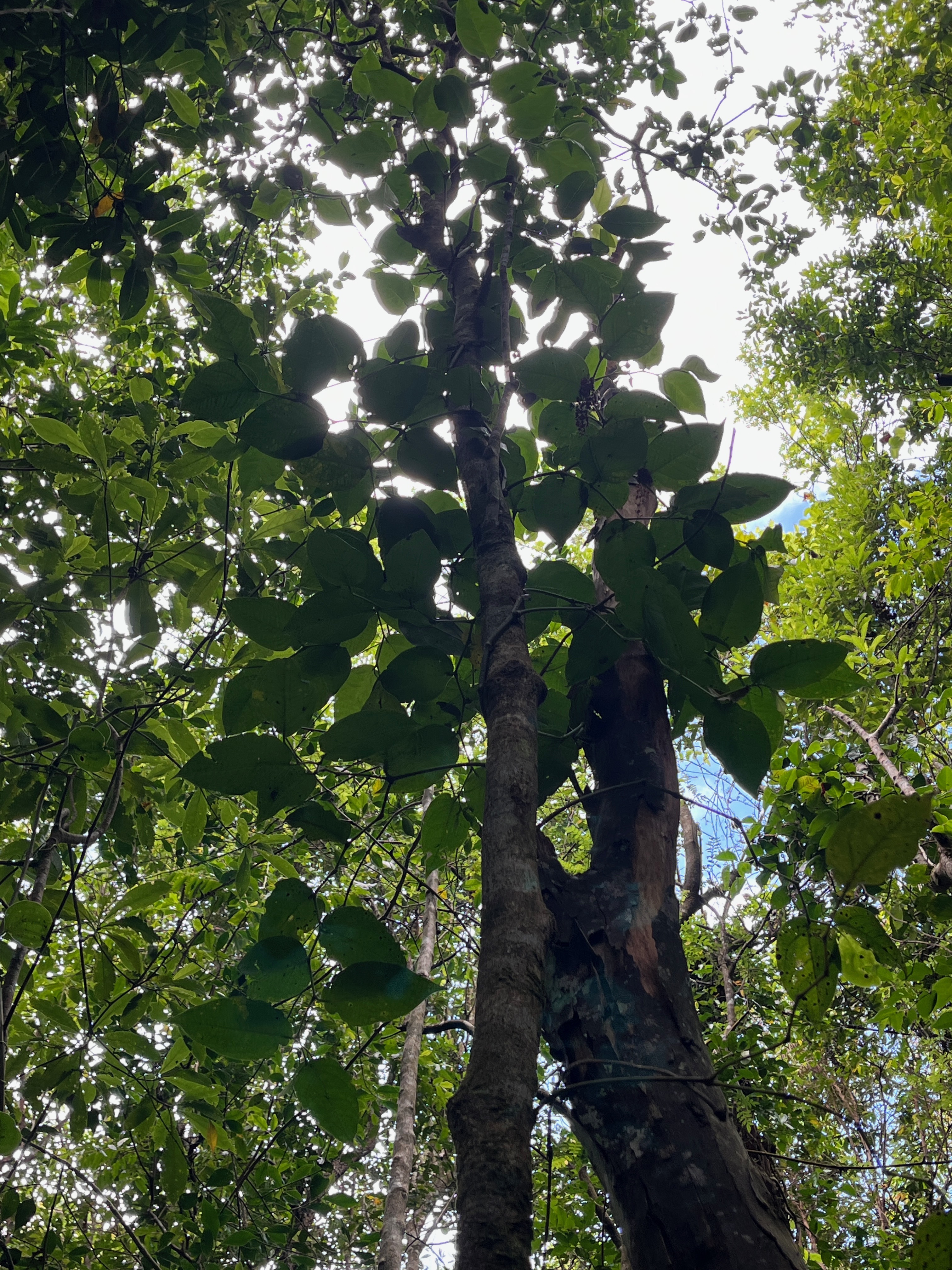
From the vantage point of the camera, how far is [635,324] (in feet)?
3.82

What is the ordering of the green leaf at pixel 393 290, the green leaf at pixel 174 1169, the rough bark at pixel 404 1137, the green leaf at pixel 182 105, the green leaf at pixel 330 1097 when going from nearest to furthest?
1. the green leaf at pixel 330 1097
2. the green leaf at pixel 182 105
3. the green leaf at pixel 393 290
4. the green leaf at pixel 174 1169
5. the rough bark at pixel 404 1137

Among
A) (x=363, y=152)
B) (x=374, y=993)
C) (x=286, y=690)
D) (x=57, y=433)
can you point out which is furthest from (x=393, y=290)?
(x=374, y=993)

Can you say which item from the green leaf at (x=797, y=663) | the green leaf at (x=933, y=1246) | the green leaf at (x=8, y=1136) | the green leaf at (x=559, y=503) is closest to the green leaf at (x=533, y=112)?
the green leaf at (x=559, y=503)

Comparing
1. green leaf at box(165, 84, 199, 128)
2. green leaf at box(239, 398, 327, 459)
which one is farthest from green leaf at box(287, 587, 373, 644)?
green leaf at box(165, 84, 199, 128)

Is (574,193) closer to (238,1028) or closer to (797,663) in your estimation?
(797,663)

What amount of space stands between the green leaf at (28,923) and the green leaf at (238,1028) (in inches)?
→ 30.1

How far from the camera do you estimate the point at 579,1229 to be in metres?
3.47

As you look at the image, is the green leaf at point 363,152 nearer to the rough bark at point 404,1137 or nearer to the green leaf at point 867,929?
the green leaf at point 867,929

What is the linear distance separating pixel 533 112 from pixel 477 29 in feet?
0.49

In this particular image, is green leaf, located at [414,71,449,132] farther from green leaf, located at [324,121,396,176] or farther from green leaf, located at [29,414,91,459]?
green leaf, located at [29,414,91,459]

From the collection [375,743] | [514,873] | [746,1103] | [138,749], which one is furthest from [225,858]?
[514,873]

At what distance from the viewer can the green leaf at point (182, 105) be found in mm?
1457

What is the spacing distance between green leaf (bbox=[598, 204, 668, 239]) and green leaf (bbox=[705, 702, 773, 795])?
0.84m

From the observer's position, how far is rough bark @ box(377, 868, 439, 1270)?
3342 mm
